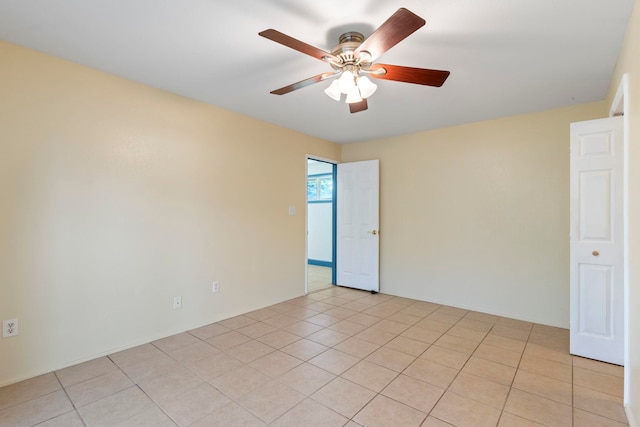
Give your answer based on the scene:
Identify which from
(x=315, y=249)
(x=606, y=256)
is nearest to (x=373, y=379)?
(x=606, y=256)

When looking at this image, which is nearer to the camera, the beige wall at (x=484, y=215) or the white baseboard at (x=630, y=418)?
the white baseboard at (x=630, y=418)

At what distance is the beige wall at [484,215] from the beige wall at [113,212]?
1.98 meters

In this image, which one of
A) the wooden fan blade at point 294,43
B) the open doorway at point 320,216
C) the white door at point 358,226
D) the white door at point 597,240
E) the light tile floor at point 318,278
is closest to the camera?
the wooden fan blade at point 294,43

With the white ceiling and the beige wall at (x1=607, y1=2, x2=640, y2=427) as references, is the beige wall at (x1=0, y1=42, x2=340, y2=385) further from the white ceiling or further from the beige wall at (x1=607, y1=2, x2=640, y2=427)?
the beige wall at (x1=607, y1=2, x2=640, y2=427)

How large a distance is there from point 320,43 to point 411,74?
672 millimetres

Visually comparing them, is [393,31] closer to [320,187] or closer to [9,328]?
[9,328]

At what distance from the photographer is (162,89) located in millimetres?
2939

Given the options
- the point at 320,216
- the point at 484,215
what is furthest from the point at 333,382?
the point at 320,216

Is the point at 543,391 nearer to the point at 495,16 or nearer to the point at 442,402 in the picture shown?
the point at 442,402

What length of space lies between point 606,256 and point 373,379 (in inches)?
84.4

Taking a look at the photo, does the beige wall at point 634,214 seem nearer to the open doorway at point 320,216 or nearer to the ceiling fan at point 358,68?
the ceiling fan at point 358,68

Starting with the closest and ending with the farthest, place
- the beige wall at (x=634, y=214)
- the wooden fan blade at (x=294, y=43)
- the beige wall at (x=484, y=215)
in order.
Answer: the wooden fan blade at (x=294, y=43), the beige wall at (x=634, y=214), the beige wall at (x=484, y=215)

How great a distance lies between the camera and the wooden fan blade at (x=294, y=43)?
1517mm

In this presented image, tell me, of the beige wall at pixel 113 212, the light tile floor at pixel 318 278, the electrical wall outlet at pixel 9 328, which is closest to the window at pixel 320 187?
the light tile floor at pixel 318 278
